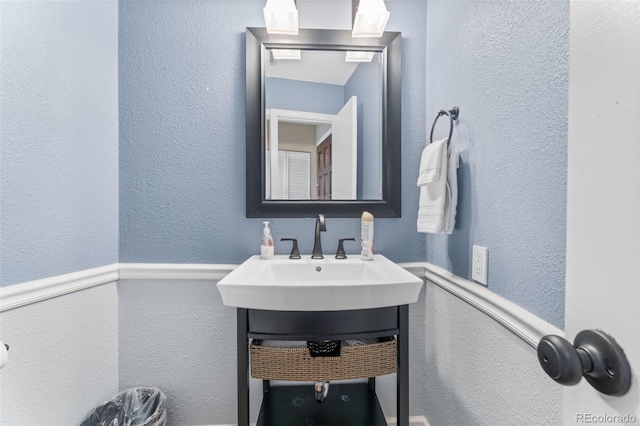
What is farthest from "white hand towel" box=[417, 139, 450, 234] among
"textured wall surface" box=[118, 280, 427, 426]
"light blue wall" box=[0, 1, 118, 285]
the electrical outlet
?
"light blue wall" box=[0, 1, 118, 285]

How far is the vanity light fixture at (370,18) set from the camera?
1223 mm

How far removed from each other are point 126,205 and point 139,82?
1.77 ft

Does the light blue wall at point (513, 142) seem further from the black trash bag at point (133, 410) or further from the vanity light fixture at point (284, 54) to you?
the black trash bag at point (133, 410)

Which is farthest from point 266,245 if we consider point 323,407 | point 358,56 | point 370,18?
point 370,18

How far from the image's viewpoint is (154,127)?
1.30m

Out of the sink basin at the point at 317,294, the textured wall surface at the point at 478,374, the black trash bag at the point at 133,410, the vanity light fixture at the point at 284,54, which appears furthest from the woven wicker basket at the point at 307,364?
the vanity light fixture at the point at 284,54

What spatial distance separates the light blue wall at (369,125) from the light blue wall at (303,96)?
0.19 feet

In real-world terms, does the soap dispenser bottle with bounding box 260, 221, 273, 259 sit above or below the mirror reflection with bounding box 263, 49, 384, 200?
below

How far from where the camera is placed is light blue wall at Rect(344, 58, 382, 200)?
1.34 metres

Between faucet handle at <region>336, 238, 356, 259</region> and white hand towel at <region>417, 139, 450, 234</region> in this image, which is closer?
white hand towel at <region>417, 139, 450, 234</region>

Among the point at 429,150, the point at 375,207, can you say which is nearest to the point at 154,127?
the point at 375,207

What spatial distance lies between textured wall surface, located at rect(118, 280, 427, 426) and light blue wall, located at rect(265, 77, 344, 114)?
2.85ft

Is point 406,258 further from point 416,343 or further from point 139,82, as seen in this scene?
point 139,82

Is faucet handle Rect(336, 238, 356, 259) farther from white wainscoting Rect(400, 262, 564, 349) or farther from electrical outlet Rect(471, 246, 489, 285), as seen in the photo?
electrical outlet Rect(471, 246, 489, 285)
